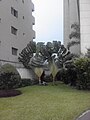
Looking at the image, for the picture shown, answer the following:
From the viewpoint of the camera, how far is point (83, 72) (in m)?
21.4

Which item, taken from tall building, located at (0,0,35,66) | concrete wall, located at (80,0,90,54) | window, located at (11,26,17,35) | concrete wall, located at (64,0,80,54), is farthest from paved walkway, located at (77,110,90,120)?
concrete wall, located at (64,0,80,54)

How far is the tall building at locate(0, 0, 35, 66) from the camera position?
3023 centimetres

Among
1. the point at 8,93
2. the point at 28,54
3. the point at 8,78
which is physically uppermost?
the point at 28,54

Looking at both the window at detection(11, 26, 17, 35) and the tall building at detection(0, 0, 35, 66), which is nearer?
the tall building at detection(0, 0, 35, 66)

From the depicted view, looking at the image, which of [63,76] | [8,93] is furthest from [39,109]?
[63,76]

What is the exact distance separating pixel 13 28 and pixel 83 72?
47.8 feet

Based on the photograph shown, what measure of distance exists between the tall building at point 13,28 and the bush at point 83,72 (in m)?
7.69

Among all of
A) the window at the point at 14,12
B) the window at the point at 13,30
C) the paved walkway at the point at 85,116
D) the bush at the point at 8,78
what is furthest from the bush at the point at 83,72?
the window at the point at 14,12

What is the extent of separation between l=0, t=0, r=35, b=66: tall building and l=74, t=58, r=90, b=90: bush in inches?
303

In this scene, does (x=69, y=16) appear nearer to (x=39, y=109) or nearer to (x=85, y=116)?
(x=39, y=109)

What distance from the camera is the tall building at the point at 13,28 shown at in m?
30.2

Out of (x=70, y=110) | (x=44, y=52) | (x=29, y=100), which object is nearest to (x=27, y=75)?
(x=44, y=52)

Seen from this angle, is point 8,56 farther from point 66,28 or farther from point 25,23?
point 66,28

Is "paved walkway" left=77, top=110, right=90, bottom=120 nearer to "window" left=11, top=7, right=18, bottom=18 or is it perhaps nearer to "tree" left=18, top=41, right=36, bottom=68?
"tree" left=18, top=41, right=36, bottom=68
